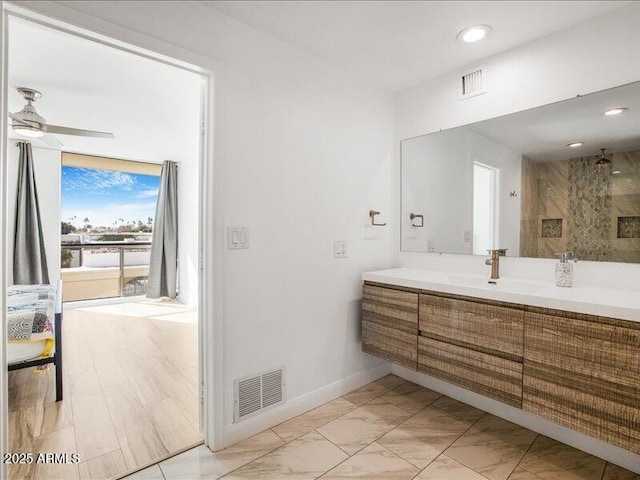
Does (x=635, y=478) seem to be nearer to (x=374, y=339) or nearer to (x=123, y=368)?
(x=374, y=339)

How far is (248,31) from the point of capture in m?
1.94

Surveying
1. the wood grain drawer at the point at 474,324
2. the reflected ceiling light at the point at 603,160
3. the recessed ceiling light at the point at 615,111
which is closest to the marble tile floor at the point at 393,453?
the wood grain drawer at the point at 474,324

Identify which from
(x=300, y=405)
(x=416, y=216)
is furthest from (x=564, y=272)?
(x=300, y=405)

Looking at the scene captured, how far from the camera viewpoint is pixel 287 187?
2.15m

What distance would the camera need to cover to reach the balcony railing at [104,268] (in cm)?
530

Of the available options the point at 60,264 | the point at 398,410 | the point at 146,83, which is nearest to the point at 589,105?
the point at 398,410

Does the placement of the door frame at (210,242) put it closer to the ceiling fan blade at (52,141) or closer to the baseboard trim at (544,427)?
the baseboard trim at (544,427)

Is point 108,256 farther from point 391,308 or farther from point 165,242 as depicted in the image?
point 391,308

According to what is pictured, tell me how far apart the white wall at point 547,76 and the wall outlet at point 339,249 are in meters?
0.68

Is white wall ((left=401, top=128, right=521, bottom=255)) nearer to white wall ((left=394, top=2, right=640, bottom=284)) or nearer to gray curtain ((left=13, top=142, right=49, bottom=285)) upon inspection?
white wall ((left=394, top=2, right=640, bottom=284))

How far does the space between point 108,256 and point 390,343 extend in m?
5.37

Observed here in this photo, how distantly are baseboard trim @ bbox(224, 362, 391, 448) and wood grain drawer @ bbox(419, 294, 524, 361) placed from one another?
795 millimetres

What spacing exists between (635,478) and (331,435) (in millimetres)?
1547

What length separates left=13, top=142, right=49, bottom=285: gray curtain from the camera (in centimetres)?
454
